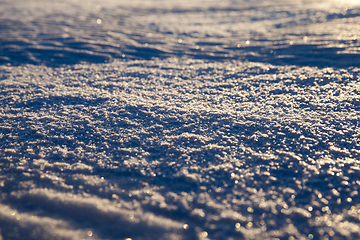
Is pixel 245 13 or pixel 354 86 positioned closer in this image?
pixel 354 86

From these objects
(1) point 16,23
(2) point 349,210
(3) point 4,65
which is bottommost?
(2) point 349,210

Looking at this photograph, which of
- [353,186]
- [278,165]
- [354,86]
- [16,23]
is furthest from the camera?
[16,23]

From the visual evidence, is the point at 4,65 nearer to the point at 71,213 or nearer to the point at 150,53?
the point at 150,53

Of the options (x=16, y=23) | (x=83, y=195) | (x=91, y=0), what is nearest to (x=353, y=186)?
(x=83, y=195)

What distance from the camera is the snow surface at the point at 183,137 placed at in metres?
1.09

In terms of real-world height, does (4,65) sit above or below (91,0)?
below

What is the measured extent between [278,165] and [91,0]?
21.1 feet

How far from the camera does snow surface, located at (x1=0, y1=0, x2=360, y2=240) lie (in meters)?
1.09

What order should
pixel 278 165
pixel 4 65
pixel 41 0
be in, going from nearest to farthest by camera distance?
1. pixel 278 165
2. pixel 4 65
3. pixel 41 0

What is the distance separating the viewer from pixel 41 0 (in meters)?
5.84

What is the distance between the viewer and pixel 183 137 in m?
1.54

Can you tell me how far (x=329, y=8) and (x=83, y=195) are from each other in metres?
4.50

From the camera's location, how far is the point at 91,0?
617cm

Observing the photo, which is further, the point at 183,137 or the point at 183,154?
the point at 183,137
